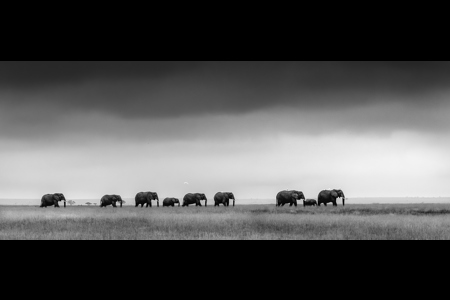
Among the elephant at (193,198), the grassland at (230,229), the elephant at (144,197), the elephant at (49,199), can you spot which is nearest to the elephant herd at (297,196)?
the elephant at (193,198)

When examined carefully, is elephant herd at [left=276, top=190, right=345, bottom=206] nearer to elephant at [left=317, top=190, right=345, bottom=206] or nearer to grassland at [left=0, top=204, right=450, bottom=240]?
elephant at [left=317, top=190, right=345, bottom=206]

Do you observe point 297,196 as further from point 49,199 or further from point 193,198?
point 49,199

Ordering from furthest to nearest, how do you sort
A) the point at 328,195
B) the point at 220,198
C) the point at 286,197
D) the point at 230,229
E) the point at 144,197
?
the point at 328,195, the point at 286,197, the point at 220,198, the point at 144,197, the point at 230,229

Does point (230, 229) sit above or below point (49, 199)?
below

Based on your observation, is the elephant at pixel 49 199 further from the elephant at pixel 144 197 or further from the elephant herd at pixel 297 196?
the elephant herd at pixel 297 196

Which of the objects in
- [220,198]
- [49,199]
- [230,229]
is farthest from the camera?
[220,198]

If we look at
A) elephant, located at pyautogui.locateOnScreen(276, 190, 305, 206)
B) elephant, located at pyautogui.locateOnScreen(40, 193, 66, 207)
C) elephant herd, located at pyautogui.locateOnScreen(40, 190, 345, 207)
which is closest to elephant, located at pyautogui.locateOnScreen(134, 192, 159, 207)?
elephant herd, located at pyautogui.locateOnScreen(40, 190, 345, 207)

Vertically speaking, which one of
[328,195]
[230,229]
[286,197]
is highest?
[328,195]

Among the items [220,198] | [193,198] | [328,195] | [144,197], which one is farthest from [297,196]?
A: [144,197]
